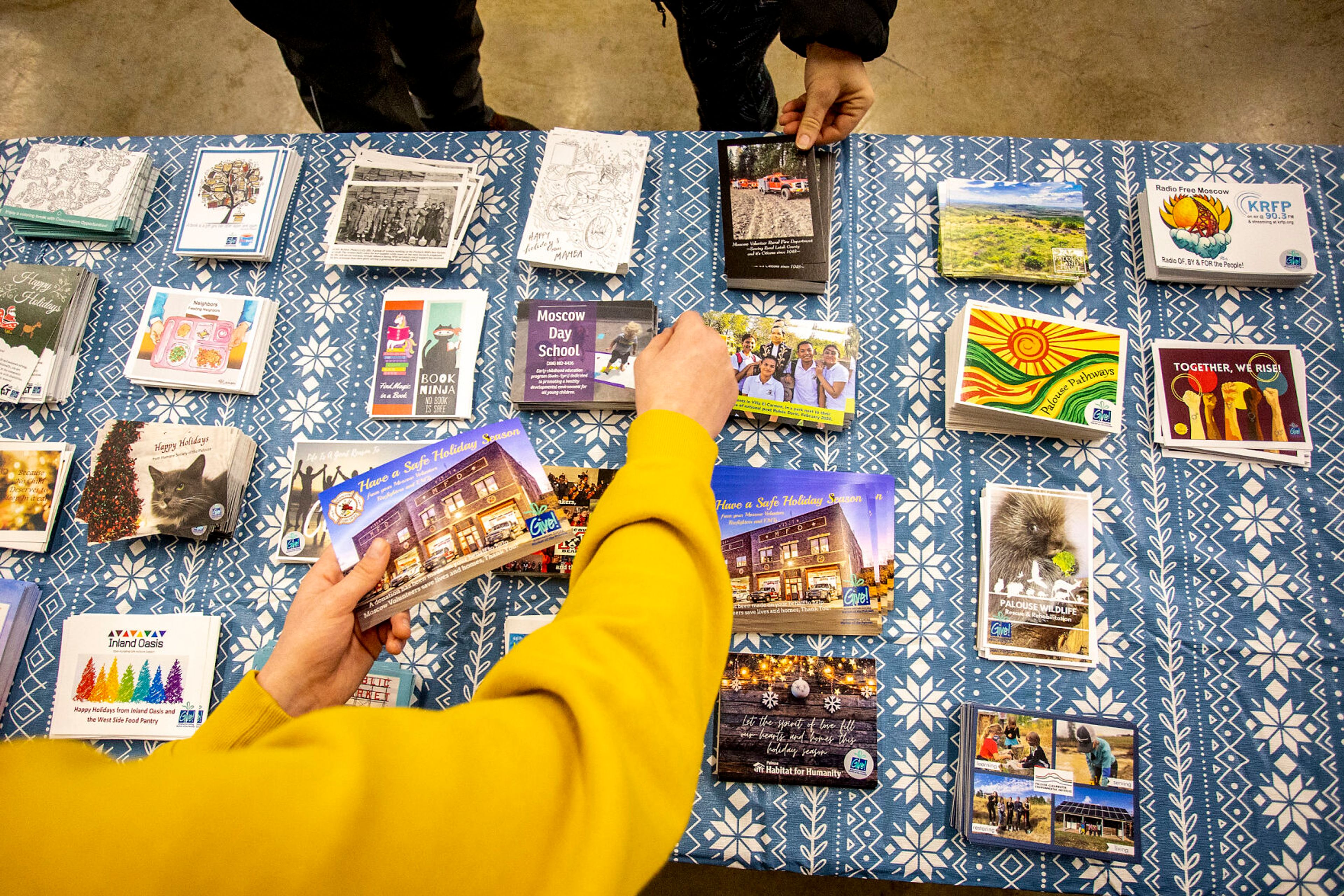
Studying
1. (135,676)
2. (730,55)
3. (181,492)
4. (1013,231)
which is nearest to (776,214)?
(1013,231)

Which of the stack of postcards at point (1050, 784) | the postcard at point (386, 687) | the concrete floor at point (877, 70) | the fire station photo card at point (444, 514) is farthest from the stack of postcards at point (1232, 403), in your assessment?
the concrete floor at point (877, 70)

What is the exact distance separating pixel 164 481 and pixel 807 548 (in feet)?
4.23

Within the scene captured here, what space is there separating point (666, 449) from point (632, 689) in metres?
0.34

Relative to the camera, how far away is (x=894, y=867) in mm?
1188

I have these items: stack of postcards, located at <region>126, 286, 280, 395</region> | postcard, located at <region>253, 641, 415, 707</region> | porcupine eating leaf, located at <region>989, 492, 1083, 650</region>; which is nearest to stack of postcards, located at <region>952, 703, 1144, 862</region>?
porcupine eating leaf, located at <region>989, 492, 1083, 650</region>

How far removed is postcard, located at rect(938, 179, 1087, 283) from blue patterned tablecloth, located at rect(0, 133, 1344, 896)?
1.6 inches

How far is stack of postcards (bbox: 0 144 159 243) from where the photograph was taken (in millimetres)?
1557

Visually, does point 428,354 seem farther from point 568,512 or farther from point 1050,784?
point 1050,784

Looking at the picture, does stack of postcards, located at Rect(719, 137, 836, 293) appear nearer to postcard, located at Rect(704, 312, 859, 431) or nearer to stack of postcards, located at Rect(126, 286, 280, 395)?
postcard, located at Rect(704, 312, 859, 431)

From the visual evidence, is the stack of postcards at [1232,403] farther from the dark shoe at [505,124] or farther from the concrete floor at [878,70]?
the dark shoe at [505,124]

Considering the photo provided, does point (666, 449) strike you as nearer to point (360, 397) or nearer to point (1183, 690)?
point (360, 397)

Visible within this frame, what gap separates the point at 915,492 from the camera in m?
1.34

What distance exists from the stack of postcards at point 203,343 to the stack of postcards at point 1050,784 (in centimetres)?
161

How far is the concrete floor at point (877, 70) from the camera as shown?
2625 mm
